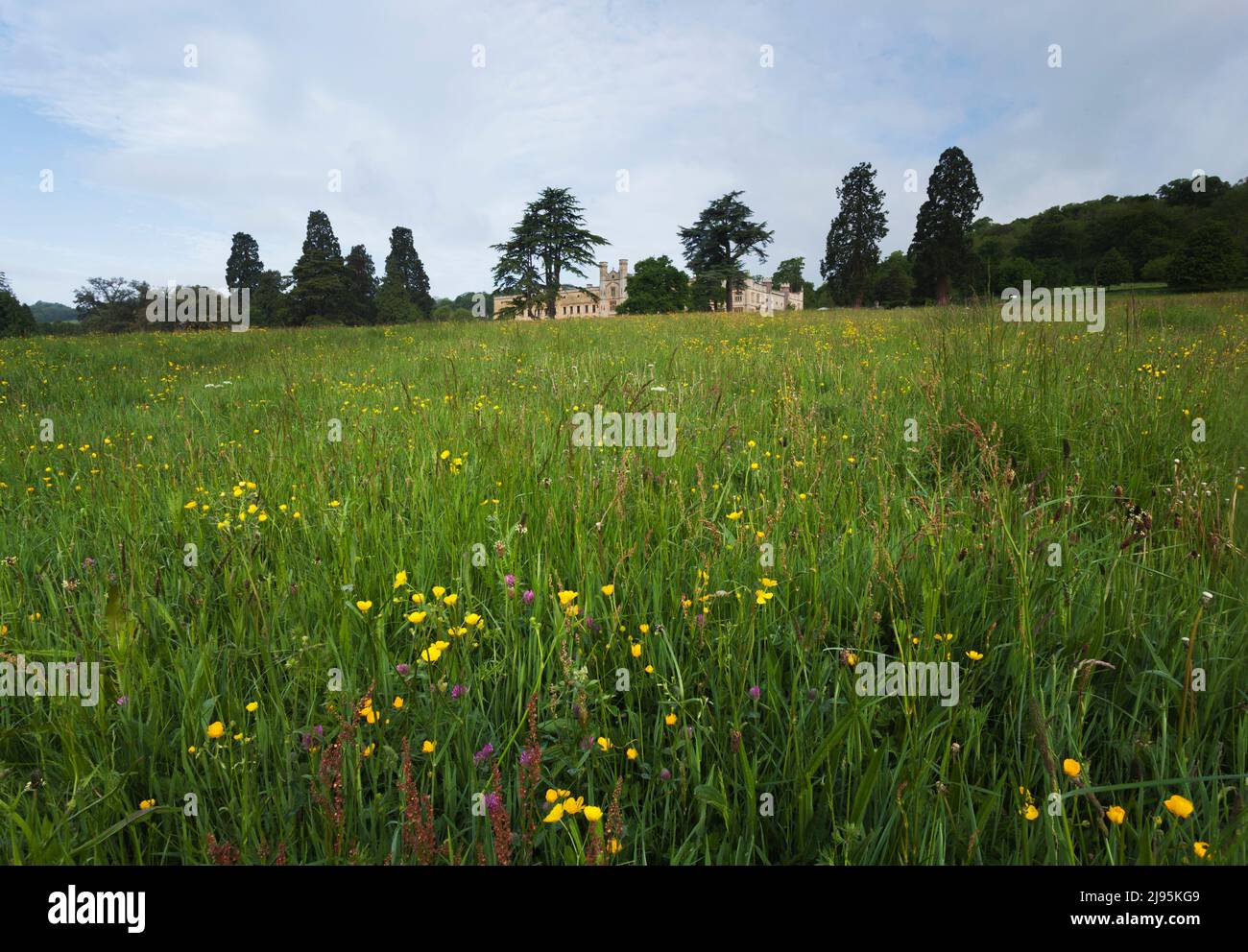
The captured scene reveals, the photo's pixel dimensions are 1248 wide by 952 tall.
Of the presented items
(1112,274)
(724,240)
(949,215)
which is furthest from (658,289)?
(1112,274)

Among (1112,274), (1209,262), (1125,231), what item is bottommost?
(1112,274)

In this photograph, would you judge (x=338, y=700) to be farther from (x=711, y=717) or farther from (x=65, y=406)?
(x=65, y=406)

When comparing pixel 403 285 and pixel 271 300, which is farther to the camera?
pixel 403 285

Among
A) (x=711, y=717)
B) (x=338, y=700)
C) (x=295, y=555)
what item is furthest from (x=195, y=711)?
(x=711, y=717)

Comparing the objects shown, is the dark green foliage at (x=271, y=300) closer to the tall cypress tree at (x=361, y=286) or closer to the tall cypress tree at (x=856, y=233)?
the tall cypress tree at (x=361, y=286)

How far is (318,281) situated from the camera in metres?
48.6

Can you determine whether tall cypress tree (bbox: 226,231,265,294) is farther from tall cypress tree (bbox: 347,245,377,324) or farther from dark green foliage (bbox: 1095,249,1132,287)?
dark green foliage (bbox: 1095,249,1132,287)

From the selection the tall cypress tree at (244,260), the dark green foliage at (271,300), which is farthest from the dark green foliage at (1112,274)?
the tall cypress tree at (244,260)

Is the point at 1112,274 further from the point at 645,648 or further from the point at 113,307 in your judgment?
the point at 113,307

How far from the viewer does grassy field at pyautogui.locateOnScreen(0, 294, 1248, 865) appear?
1.24 metres

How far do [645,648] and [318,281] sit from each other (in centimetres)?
5654

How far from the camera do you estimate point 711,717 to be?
4.98 feet

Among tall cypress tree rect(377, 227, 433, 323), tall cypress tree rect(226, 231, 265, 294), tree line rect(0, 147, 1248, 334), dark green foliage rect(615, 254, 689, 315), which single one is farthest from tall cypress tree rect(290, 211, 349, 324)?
dark green foliage rect(615, 254, 689, 315)

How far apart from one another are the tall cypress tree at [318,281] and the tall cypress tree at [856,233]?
4815 centimetres
